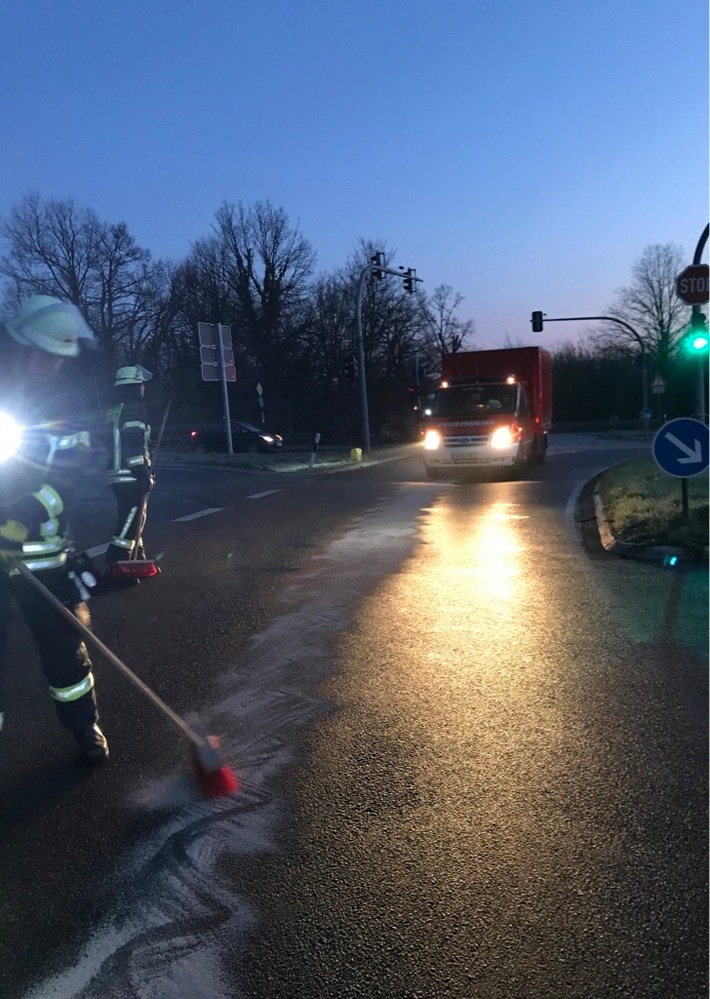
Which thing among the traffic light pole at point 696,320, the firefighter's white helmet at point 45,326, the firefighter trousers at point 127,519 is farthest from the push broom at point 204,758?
the traffic light pole at point 696,320

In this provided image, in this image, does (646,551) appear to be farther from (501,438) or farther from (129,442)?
(501,438)

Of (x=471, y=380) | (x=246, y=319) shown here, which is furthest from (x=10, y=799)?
(x=246, y=319)

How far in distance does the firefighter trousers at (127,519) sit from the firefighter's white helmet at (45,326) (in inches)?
141

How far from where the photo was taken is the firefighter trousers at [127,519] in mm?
7684

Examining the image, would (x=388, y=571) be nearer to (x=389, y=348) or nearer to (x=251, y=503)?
(x=251, y=503)

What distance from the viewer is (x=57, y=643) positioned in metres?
→ 4.12

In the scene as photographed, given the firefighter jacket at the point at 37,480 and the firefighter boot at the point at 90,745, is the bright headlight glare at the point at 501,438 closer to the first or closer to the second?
the firefighter jacket at the point at 37,480

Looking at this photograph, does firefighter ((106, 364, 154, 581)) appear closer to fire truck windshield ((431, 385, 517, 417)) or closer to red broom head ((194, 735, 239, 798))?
red broom head ((194, 735, 239, 798))

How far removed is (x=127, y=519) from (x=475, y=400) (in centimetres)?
1291

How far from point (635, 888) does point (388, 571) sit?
6137 millimetres

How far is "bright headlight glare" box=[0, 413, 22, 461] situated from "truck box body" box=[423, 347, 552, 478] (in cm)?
1529

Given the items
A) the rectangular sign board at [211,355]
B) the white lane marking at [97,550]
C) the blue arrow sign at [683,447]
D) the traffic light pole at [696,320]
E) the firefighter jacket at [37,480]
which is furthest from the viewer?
the rectangular sign board at [211,355]

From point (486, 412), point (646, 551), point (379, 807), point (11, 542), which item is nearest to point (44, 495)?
point (11, 542)

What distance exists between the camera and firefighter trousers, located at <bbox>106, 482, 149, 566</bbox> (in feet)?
25.2
